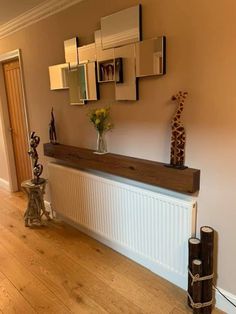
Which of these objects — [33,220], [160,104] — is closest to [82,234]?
[33,220]

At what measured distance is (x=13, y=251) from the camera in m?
2.49

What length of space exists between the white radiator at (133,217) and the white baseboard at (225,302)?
24 cm

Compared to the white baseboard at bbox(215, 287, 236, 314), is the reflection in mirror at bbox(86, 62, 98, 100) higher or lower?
higher

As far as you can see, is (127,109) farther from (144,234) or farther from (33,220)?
(33,220)

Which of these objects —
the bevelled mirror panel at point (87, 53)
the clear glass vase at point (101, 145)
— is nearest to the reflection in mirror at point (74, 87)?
the bevelled mirror panel at point (87, 53)

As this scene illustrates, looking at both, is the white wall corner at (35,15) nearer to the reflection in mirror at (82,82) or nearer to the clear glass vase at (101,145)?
the reflection in mirror at (82,82)

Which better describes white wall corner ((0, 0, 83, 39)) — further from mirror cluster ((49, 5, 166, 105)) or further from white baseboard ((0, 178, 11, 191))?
white baseboard ((0, 178, 11, 191))

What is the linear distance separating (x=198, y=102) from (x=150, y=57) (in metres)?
0.48

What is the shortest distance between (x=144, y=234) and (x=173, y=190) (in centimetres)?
47

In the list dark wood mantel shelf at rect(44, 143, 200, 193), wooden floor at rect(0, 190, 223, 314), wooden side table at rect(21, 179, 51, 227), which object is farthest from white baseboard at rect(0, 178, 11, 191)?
dark wood mantel shelf at rect(44, 143, 200, 193)

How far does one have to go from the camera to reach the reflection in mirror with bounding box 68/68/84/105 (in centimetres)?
243

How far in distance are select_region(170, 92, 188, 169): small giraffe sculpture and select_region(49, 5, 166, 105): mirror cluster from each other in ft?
0.79

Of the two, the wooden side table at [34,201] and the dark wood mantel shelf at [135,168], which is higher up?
the dark wood mantel shelf at [135,168]

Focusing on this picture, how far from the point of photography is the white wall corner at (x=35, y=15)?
238 centimetres
